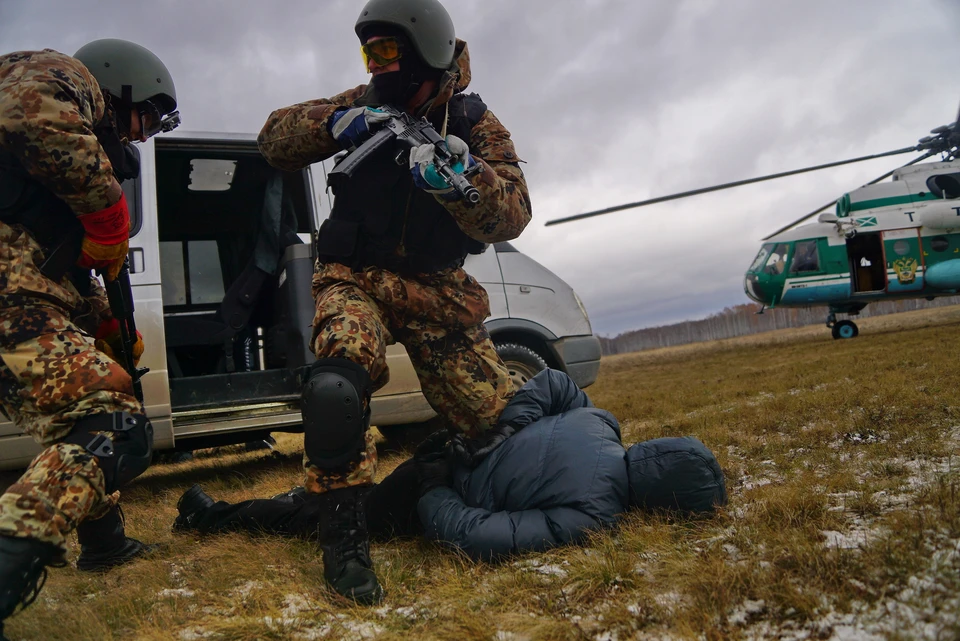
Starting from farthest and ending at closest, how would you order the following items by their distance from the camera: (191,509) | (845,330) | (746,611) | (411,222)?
(845,330) < (191,509) < (411,222) < (746,611)

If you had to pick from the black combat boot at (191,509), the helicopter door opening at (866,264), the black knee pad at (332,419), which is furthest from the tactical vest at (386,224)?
the helicopter door opening at (866,264)

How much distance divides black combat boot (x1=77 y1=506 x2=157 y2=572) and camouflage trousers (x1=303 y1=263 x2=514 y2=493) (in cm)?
112

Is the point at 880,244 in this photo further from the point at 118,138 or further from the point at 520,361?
the point at 118,138

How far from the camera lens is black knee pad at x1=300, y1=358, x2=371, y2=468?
6.21 ft

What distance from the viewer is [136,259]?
11.5ft

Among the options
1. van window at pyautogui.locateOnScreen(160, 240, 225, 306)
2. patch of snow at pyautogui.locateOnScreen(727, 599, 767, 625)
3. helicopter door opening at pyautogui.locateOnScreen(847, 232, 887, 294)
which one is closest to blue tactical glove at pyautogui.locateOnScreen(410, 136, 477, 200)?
patch of snow at pyautogui.locateOnScreen(727, 599, 767, 625)

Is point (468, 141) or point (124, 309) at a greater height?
point (468, 141)

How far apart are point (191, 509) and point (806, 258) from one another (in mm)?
14244

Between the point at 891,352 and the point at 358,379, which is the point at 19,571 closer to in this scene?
the point at 358,379

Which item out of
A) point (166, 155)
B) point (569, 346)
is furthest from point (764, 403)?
point (166, 155)

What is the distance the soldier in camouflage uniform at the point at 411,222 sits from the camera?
84.7 inches

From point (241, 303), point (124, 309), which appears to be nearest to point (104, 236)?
point (124, 309)

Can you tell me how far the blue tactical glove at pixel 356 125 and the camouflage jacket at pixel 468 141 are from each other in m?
0.11

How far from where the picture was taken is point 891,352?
7344 mm
